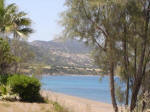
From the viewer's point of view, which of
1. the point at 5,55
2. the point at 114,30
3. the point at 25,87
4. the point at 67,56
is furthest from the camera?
the point at 67,56

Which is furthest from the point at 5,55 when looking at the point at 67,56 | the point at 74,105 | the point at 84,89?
the point at 67,56

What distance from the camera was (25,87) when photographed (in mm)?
13930

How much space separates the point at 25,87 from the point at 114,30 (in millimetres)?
4869

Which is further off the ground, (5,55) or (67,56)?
(5,55)

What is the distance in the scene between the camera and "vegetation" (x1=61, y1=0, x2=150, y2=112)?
482 inches

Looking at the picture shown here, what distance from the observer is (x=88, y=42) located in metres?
13.2

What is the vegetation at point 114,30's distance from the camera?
12.2 metres

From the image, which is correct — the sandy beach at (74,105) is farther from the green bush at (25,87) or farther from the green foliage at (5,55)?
the green foliage at (5,55)

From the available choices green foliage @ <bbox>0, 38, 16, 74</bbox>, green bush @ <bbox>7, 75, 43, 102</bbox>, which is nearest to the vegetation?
green bush @ <bbox>7, 75, 43, 102</bbox>

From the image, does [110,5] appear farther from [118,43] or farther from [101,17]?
[118,43]

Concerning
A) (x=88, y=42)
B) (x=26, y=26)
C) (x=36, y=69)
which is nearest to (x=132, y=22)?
(x=88, y=42)

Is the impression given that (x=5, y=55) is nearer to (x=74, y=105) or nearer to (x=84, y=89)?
(x=74, y=105)

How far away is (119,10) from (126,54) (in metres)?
1.97

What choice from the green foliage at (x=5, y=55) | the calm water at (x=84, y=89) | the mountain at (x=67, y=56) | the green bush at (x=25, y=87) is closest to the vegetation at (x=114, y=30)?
the mountain at (x=67, y=56)
